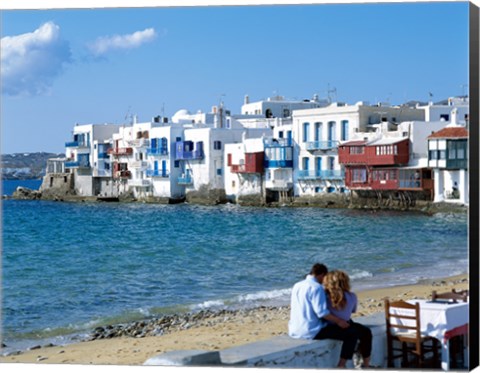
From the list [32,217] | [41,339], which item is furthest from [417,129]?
[32,217]

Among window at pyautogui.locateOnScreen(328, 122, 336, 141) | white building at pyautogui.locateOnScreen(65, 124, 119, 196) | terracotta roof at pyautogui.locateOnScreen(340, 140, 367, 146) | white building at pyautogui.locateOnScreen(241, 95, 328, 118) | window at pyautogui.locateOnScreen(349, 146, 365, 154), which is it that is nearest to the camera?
terracotta roof at pyautogui.locateOnScreen(340, 140, 367, 146)

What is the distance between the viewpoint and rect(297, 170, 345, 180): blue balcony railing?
47.1ft

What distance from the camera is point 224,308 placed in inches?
384

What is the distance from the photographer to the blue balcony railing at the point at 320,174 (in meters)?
14.4

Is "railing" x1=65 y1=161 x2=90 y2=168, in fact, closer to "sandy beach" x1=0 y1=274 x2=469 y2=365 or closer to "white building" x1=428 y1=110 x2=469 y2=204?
"white building" x1=428 y1=110 x2=469 y2=204

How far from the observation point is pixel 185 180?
13789 millimetres

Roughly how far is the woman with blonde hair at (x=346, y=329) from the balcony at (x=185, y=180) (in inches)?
325

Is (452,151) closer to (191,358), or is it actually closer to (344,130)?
(344,130)

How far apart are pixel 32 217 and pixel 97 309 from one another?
16.5 meters

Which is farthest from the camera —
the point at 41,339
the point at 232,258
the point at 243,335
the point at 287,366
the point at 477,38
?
the point at 232,258

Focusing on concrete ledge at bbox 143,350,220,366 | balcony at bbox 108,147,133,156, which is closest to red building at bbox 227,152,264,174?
balcony at bbox 108,147,133,156

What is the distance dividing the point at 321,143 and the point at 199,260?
282 cm

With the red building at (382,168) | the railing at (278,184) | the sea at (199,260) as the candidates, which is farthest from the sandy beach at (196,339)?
the red building at (382,168)

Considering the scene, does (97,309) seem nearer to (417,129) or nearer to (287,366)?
(287,366)
